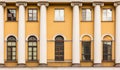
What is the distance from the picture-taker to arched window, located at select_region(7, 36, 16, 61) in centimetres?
9131

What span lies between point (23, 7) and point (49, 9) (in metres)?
2.51

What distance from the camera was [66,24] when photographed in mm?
91625

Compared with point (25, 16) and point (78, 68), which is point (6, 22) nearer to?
point (25, 16)

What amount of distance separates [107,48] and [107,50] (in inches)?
7.7

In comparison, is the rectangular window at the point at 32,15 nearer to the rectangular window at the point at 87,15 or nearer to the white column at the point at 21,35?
the white column at the point at 21,35

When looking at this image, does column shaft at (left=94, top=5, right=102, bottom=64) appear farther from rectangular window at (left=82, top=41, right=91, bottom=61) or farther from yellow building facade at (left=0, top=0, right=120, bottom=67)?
rectangular window at (left=82, top=41, right=91, bottom=61)

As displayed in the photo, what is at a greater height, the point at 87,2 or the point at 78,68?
the point at 87,2

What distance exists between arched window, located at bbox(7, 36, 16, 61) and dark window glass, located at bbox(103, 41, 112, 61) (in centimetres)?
833

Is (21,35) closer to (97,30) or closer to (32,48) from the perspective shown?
Answer: (32,48)

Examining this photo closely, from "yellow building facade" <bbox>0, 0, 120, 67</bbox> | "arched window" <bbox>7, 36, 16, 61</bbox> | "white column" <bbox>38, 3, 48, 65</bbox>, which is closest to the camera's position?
"white column" <bbox>38, 3, 48, 65</bbox>

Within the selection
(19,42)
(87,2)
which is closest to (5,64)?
(19,42)

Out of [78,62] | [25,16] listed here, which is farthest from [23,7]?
[78,62]

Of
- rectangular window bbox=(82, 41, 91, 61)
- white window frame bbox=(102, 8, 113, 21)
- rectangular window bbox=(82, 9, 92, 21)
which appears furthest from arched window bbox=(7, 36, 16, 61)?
white window frame bbox=(102, 8, 113, 21)

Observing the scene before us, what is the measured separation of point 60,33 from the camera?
91562 mm
